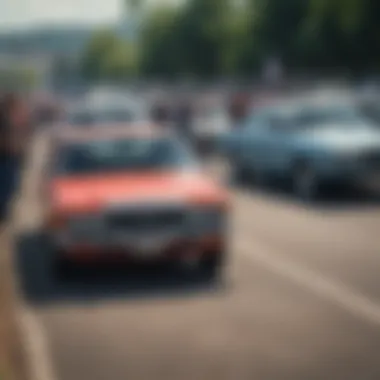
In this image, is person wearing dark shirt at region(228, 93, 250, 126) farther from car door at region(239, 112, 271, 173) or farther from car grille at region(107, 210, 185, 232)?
car grille at region(107, 210, 185, 232)

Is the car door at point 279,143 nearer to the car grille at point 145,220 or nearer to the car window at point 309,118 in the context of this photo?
→ the car window at point 309,118

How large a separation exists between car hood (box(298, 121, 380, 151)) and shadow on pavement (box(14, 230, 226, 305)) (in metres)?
6.19

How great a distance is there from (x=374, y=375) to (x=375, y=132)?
411 inches

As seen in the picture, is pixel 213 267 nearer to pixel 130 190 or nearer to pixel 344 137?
pixel 130 190

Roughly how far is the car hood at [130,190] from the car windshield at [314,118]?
696 cm

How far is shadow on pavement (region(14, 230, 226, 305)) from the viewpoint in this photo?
8.95 meters

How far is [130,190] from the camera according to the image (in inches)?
372

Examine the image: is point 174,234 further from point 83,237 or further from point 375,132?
point 375,132

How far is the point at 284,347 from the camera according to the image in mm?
7078

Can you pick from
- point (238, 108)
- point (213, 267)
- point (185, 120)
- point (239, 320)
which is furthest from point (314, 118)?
point (238, 108)

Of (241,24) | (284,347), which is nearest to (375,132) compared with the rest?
(284,347)

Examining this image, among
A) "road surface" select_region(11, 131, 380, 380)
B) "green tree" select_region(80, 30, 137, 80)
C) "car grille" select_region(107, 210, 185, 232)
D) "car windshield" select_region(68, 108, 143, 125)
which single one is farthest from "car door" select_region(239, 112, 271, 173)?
"green tree" select_region(80, 30, 137, 80)

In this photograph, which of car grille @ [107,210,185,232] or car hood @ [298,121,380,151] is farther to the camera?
car hood @ [298,121,380,151]

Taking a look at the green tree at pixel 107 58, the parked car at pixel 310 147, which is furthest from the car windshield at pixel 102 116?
the green tree at pixel 107 58
